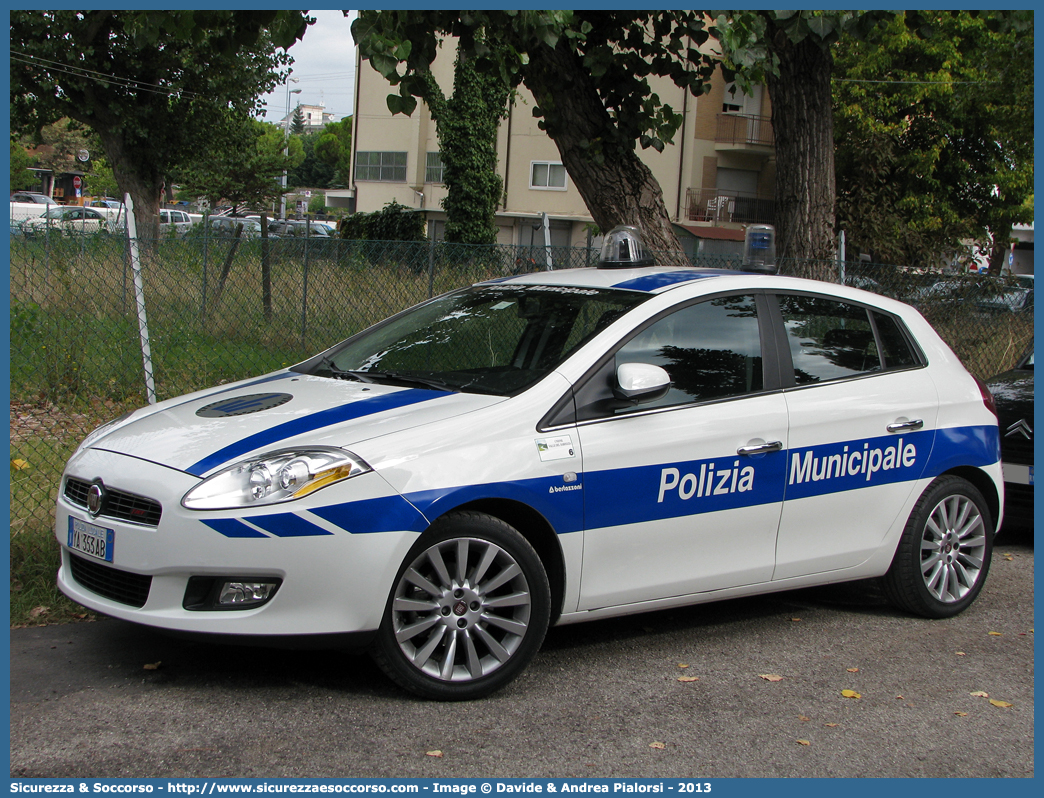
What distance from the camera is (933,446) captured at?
532 cm

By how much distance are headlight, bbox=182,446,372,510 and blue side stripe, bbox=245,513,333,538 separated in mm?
59

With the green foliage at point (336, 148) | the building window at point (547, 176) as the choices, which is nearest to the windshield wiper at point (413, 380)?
the building window at point (547, 176)

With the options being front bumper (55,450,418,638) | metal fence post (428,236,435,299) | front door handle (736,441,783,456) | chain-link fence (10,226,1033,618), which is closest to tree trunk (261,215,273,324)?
chain-link fence (10,226,1033,618)

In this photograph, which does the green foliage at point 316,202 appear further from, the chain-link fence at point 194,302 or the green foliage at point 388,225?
the chain-link fence at point 194,302

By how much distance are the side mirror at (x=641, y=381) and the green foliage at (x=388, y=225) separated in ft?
110

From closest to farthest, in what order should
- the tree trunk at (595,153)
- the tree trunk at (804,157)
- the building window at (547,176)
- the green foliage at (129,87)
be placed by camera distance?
1. the tree trunk at (595,153)
2. the tree trunk at (804,157)
3. the green foliage at (129,87)
4. the building window at (547,176)

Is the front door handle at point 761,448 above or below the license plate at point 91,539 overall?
above

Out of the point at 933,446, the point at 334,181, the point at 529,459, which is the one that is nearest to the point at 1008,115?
the point at 933,446

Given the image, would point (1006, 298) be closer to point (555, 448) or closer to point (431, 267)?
point (431, 267)

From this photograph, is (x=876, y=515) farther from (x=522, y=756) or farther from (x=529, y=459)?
(x=522, y=756)

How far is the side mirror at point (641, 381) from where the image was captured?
14.0 feet

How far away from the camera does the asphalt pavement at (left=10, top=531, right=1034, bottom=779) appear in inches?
139

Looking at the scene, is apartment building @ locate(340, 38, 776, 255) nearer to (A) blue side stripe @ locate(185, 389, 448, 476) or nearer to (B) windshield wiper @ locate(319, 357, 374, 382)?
(B) windshield wiper @ locate(319, 357, 374, 382)

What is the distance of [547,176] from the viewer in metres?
42.6
